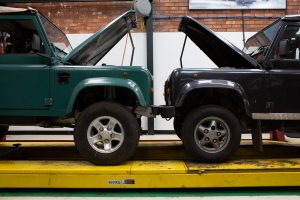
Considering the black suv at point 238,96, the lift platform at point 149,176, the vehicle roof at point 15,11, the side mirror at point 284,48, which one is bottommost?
the lift platform at point 149,176

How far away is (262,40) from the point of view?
4.98 meters

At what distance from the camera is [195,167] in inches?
153

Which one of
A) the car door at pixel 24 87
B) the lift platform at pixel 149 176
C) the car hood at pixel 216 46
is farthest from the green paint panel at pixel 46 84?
the car hood at pixel 216 46

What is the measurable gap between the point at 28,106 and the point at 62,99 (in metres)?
0.42

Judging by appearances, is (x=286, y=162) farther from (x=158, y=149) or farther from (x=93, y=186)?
(x=93, y=186)

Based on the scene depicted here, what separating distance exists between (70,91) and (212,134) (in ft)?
5.85

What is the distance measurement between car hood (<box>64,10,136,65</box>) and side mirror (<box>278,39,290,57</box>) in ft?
6.49

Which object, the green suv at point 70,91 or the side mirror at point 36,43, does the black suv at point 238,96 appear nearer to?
the green suv at point 70,91

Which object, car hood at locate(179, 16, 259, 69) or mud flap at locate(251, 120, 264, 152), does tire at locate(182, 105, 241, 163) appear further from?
car hood at locate(179, 16, 259, 69)

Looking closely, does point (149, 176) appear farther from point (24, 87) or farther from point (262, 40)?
point (262, 40)

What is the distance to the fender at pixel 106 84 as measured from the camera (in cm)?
409

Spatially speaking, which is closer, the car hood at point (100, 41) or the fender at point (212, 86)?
the fender at point (212, 86)

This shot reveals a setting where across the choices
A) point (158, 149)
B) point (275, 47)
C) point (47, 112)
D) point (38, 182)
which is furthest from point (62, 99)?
point (275, 47)

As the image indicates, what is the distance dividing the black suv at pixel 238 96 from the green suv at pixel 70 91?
538mm
